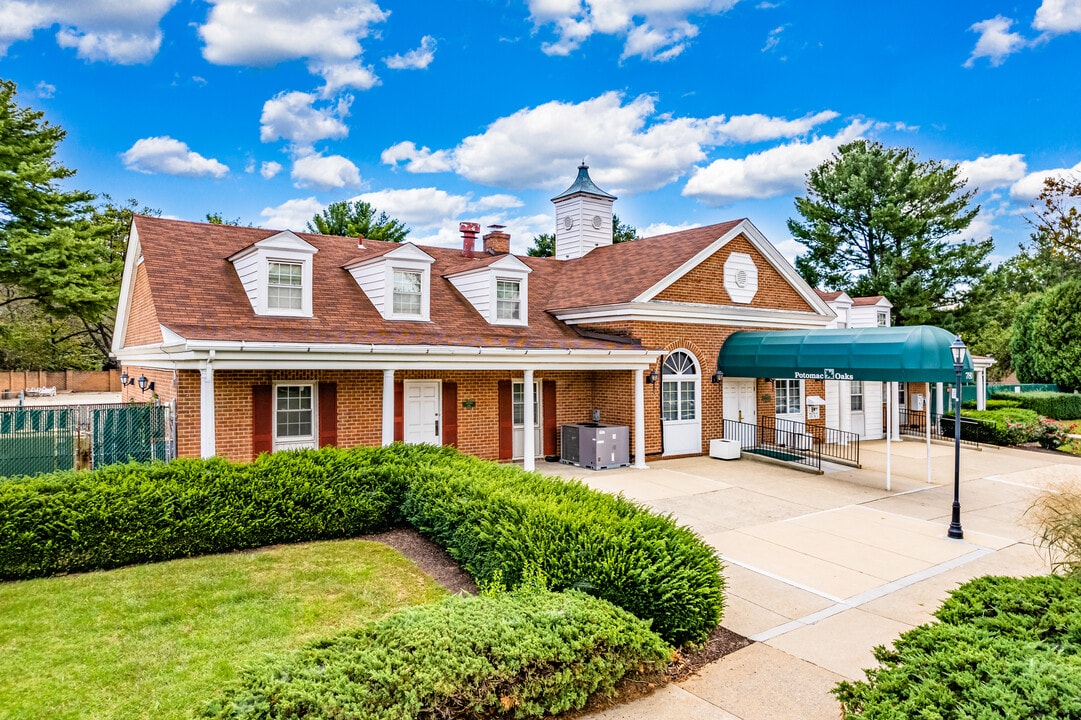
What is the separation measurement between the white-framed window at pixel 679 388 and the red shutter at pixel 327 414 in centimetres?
871

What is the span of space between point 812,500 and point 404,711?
11157 millimetres

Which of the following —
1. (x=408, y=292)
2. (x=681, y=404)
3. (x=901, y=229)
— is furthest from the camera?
(x=901, y=229)

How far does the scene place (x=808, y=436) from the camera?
59.3ft

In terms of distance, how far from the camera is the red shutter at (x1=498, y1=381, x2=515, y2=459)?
1719cm

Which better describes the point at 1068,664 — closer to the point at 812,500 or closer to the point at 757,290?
the point at 812,500

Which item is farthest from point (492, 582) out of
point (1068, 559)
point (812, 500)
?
point (812, 500)

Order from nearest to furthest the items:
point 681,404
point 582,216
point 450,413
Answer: point 450,413, point 681,404, point 582,216

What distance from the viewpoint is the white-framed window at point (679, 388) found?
18172mm

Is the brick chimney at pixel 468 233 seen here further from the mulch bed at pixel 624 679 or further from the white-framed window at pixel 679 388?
the mulch bed at pixel 624 679

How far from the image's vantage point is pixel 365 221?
4206cm

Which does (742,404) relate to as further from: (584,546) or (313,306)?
(584,546)

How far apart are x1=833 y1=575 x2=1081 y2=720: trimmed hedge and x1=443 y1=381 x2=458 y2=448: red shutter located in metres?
12.5

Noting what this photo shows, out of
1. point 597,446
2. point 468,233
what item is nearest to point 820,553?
point 597,446

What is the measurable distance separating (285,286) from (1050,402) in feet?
107
